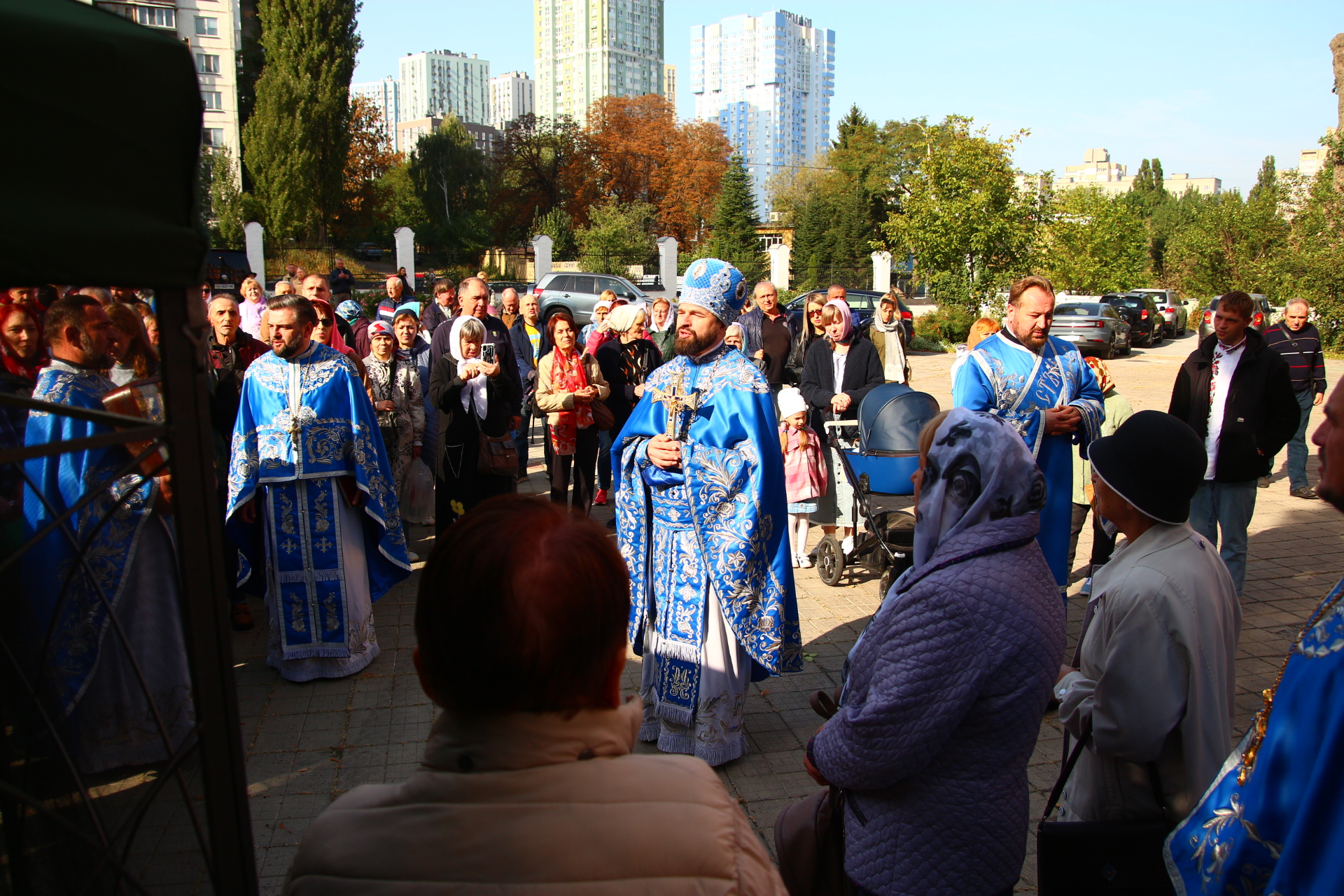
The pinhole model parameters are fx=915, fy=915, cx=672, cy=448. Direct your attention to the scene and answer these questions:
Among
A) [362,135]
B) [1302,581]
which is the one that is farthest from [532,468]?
[362,135]

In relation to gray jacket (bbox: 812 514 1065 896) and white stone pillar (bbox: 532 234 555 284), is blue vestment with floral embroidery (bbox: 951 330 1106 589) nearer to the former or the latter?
gray jacket (bbox: 812 514 1065 896)

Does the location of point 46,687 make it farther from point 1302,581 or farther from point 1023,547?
point 1302,581

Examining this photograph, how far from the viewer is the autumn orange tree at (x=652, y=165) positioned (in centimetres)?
5422

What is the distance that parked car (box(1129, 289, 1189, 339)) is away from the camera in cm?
2889

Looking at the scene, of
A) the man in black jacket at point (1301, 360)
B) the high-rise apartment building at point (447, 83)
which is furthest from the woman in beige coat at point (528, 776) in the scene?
the high-rise apartment building at point (447, 83)

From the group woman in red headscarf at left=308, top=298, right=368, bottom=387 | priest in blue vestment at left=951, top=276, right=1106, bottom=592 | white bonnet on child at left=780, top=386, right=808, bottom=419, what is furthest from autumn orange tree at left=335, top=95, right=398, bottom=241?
priest in blue vestment at left=951, top=276, right=1106, bottom=592

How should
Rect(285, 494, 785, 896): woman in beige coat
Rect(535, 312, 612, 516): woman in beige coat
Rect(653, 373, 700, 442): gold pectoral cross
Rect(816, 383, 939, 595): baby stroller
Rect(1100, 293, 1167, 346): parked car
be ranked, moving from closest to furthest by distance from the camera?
Rect(285, 494, 785, 896): woman in beige coat < Rect(653, 373, 700, 442): gold pectoral cross < Rect(816, 383, 939, 595): baby stroller < Rect(535, 312, 612, 516): woman in beige coat < Rect(1100, 293, 1167, 346): parked car

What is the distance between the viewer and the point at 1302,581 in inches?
266

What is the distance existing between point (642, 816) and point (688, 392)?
9.96 feet

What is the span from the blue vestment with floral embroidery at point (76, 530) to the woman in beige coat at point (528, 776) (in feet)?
2.26

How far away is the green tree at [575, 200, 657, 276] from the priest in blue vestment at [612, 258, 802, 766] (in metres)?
35.6

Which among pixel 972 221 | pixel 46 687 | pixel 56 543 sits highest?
pixel 972 221

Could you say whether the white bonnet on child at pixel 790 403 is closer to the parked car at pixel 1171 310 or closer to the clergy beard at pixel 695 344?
the clergy beard at pixel 695 344

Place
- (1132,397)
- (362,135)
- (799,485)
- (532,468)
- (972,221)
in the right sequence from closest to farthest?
(799,485)
(532,468)
(1132,397)
(972,221)
(362,135)
